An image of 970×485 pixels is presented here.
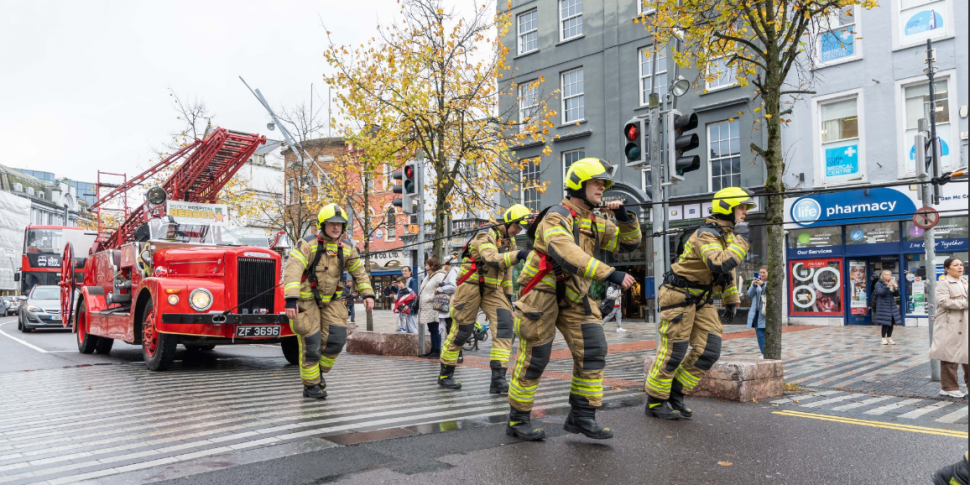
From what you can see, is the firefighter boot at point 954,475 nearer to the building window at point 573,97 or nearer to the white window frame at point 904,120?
the white window frame at point 904,120

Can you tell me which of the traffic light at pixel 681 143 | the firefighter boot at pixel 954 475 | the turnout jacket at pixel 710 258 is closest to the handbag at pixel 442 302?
the traffic light at pixel 681 143

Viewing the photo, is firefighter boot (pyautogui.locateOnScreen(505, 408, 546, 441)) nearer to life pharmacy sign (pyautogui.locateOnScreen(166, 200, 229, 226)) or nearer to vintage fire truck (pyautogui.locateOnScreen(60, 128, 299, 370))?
vintage fire truck (pyautogui.locateOnScreen(60, 128, 299, 370))

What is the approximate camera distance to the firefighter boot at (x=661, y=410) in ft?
19.5

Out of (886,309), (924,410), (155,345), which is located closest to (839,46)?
(886,309)

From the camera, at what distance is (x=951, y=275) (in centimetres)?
780

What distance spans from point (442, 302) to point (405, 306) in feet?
12.4

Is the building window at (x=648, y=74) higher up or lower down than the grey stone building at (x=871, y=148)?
higher up

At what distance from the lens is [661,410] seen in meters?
6.00

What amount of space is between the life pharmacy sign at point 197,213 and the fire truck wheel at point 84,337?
2.65 metres

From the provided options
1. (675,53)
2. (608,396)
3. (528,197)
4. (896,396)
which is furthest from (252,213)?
(896,396)

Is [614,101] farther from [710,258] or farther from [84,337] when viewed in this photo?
[710,258]

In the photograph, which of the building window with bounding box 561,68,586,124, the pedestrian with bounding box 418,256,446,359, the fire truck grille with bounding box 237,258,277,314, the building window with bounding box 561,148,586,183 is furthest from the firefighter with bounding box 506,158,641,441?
the building window with bounding box 561,68,586,124

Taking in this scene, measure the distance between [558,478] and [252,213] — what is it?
21289 mm

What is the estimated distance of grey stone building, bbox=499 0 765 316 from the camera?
21.8 meters
